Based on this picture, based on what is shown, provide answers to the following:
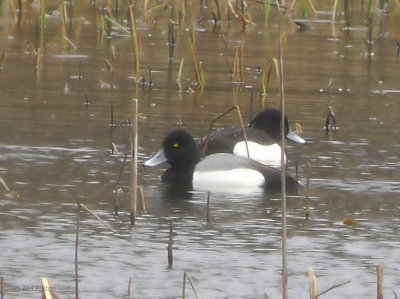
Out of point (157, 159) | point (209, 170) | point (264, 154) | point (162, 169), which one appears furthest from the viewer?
point (264, 154)

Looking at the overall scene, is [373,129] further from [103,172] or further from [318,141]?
[103,172]

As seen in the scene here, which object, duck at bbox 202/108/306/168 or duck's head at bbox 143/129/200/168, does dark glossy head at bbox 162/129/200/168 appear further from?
duck at bbox 202/108/306/168

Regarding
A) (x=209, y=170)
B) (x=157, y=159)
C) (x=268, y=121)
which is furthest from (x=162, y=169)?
(x=268, y=121)

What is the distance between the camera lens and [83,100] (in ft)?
44.0

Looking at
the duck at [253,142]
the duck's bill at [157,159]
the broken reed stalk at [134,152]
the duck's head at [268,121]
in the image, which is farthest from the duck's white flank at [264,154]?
the broken reed stalk at [134,152]

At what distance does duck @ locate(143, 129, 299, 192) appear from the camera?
10195 mm

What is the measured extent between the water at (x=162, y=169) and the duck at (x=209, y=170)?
0.19 m

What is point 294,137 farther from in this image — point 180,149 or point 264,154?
point 180,149

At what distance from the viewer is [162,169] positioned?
11078mm

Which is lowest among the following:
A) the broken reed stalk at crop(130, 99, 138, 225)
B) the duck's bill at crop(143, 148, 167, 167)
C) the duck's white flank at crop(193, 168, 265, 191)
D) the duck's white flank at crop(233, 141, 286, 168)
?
the duck's white flank at crop(233, 141, 286, 168)

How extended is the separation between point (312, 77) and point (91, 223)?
23.1 ft

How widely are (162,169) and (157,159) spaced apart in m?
0.57

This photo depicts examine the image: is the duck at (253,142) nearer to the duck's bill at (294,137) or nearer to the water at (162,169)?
the duck's bill at (294,137)

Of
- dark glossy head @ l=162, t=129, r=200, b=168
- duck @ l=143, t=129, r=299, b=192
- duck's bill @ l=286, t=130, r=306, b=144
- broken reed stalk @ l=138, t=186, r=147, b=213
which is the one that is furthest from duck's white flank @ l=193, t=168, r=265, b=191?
duck's bill @ l=286, t=130, r=306, b=144
